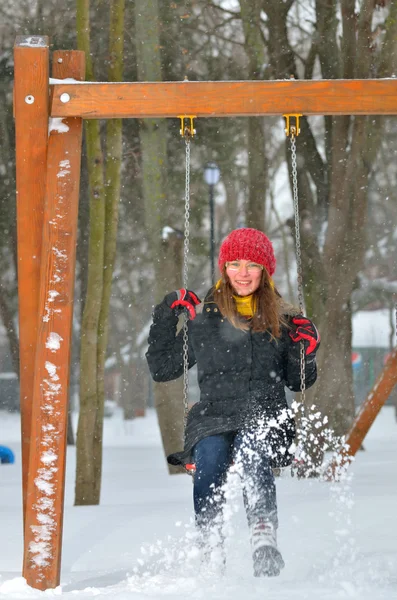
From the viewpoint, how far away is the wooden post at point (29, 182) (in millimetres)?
4703

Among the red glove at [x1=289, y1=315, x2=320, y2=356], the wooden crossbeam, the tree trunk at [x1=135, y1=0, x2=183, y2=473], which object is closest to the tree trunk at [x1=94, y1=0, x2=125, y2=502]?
the tree trunk at [x1=135, y1=0, x2=183, y2=473]

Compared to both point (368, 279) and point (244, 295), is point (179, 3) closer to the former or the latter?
point (244, 295)

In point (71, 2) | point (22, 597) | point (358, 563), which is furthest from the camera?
point (71, 2)

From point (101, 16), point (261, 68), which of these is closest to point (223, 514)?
point (261, 68)

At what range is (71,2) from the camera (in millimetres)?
11172

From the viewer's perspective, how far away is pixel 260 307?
15.3 feet

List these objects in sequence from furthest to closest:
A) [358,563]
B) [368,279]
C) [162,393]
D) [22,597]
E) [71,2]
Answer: [368,279] → [71,2] → [162,393] → [358,563] → [22,597]

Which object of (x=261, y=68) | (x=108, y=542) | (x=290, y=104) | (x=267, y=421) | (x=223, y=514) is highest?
(x=261, y=68)

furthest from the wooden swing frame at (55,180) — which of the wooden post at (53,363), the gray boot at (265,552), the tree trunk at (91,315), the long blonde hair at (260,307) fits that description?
the tree trunk at (91,315)

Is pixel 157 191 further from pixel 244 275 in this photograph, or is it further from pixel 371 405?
→ pixel 244 275

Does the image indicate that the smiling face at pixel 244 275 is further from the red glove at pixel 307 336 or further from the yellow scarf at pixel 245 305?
the red glove at pixel 307 336

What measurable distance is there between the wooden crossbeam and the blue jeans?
1544 millimetres

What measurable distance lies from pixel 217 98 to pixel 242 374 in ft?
4.34

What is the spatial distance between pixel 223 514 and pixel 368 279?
22517 millimetres
